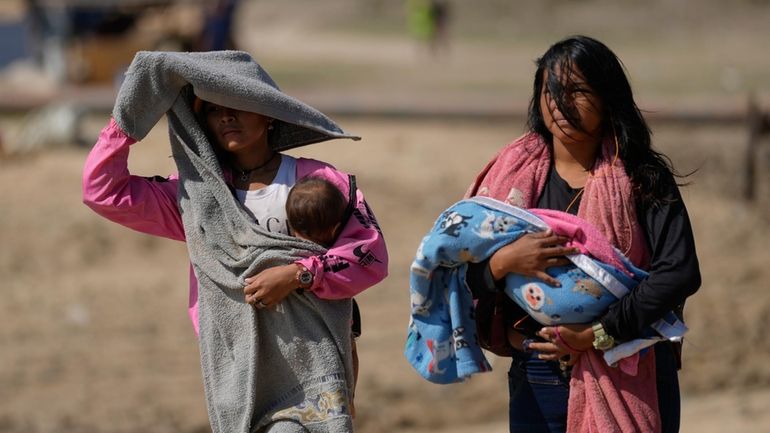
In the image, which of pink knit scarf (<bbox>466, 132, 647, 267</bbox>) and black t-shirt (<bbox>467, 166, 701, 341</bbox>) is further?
pink knit scarf (<bbox>466, 132, 647, 267</bbox>)

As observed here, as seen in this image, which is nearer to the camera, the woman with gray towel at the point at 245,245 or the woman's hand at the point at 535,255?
the woman's hand at the point at 535,255

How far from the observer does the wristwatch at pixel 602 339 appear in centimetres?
335

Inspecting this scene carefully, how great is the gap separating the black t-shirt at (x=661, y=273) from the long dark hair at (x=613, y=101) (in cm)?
4

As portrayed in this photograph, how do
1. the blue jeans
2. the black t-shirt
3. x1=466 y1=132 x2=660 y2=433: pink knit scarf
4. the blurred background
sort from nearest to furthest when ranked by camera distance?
the black t-shirt, x1=466 y1=132 x2=660 y2=433: pink knit scarf, the blue jeans, the blurred background

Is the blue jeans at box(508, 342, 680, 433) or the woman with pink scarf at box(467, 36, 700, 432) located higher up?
the woman with pink scarf at box(467, 36, 700, 432)

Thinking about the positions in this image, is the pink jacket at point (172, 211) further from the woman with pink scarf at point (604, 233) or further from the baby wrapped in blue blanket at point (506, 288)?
the woman with pink scarf at point (604, 233)

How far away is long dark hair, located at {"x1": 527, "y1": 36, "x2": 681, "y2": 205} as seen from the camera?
3379 mm

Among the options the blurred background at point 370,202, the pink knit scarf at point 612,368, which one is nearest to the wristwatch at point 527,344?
the pink knit scarf at point 612,368

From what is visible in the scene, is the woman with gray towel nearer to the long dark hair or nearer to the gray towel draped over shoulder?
the gray towel draped over shoulder

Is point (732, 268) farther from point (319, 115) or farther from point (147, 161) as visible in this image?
point (319, 115)

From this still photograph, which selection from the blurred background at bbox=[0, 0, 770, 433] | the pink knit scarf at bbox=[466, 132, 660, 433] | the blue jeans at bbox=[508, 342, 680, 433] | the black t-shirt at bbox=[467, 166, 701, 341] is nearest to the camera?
the black t-shirt at bbox=[467, 166, 701, 341]

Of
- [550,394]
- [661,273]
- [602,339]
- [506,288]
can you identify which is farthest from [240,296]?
[661,273]

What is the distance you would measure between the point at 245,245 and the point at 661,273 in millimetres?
1160

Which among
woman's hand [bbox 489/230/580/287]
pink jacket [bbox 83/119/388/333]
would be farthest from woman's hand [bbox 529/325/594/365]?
pink jacket [bbox 83/119/388/333]
